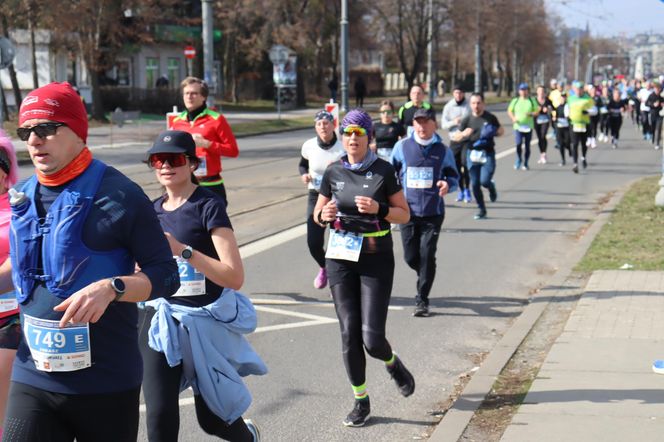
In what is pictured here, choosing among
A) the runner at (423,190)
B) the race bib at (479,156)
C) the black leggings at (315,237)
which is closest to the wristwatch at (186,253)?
the runner at (423,190)

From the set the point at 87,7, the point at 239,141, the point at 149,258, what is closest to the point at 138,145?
the point at 239,141

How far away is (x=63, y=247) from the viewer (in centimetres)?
342

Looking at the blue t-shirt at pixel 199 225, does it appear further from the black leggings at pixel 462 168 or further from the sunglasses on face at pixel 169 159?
the black leggings at pixel 462 168

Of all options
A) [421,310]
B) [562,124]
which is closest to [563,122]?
[562,124]

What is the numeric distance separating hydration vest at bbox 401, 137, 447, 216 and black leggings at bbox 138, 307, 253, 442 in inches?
185

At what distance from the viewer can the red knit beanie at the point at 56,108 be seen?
136 inches

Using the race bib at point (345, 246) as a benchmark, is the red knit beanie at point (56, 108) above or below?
above

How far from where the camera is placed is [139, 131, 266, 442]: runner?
457 cm

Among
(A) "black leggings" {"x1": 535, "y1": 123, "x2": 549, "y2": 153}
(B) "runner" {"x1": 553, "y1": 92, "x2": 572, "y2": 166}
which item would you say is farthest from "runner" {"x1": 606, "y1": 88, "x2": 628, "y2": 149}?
(B) "runner" {"x1": 553, "y1": 92, "x2": 572, "y2": 166}

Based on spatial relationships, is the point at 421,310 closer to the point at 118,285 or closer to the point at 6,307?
the point at 6,307

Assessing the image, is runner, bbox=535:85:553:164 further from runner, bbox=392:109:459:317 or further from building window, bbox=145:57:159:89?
building window, bbox=145:57:159:89

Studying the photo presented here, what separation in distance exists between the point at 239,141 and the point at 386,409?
2718cm

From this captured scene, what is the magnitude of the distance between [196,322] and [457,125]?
12297 mm

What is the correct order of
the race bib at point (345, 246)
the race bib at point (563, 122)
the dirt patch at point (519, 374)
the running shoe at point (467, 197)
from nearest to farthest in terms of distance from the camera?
the dirt patch at point (519, 374)
the race bib at point (345, 246)
the running shoe at point (467, 197)
the race bib at point (563, 122)
